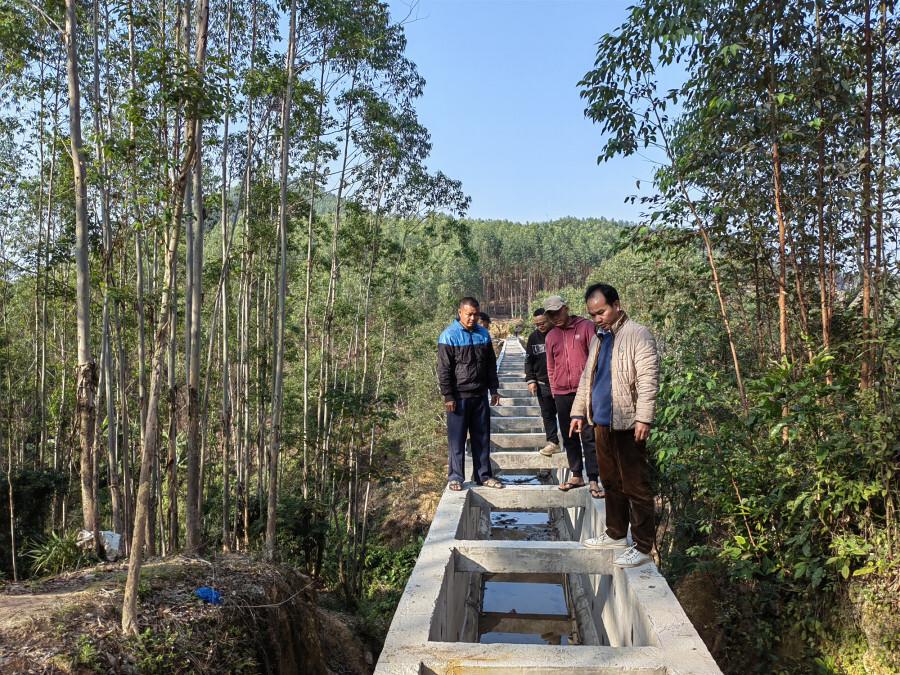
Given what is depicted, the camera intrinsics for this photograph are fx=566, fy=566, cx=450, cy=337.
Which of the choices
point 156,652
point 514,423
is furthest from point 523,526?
point 156,652

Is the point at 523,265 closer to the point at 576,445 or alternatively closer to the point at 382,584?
the point at 382,584

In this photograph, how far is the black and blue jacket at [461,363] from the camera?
15.6 feet

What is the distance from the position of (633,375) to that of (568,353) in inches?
65.3

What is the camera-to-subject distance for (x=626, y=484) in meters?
3.29

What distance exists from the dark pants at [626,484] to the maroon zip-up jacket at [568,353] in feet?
4.63

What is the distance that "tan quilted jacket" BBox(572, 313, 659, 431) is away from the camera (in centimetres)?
309

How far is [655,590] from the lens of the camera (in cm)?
306

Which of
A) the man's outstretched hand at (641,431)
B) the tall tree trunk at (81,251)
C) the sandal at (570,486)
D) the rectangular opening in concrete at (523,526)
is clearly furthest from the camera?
the rectangular opening in concrete at (523,526)

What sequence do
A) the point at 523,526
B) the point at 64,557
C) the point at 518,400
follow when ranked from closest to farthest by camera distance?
1. the point at 64,557
2. the point at 523,526
3. the point at 518,400

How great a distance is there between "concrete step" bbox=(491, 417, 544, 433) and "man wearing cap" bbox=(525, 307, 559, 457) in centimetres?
212

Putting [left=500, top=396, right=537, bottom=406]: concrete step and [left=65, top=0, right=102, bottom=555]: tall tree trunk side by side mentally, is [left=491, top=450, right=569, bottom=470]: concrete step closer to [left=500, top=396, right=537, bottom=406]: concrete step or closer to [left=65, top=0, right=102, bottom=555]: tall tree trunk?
[left=500, top=396, right=537, bottom=406]: concrete step

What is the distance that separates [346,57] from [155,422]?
24.3 ft

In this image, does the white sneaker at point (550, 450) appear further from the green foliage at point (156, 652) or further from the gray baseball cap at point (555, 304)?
the green foliage at point (156, 652)

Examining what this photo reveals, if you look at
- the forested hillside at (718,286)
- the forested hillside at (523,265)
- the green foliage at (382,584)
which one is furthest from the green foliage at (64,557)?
the forested hillside at (523,265)
